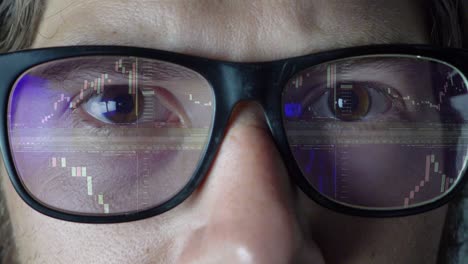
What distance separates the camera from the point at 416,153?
912 millimetres

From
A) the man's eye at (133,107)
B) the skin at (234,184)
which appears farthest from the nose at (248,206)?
the man's eye at (133,107)

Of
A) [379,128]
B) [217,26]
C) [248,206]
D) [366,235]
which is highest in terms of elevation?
[217,26]

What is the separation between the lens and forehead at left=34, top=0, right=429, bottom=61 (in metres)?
0.82

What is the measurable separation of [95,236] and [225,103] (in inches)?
13.1

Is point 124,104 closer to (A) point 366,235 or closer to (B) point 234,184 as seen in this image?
(B) point 234,184

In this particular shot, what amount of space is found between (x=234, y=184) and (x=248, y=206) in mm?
46

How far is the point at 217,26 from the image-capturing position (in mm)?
829

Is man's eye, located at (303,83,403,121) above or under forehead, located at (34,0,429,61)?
under

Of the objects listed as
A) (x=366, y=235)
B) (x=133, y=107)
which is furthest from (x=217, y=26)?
(x=366, y=235)

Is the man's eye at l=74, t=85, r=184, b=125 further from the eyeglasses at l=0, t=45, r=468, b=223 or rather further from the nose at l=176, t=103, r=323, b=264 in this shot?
the nose at l=176, t=103, r=323, b=264

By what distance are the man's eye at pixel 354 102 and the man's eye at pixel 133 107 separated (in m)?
0.26

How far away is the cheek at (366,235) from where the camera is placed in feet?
2.82

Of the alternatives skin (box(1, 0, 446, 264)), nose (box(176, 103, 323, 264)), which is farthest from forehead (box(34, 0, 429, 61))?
nose (box(176, 103, 323, 264))

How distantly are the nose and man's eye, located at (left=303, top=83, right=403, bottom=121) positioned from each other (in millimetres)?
120
